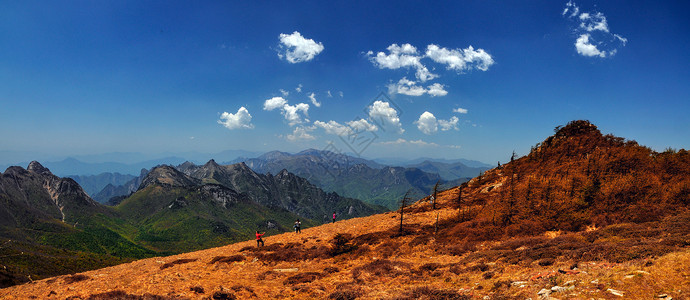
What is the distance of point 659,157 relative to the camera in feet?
97.6

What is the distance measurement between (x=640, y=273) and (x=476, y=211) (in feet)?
71.2

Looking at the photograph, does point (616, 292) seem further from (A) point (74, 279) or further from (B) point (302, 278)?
(A) point (74, 279)

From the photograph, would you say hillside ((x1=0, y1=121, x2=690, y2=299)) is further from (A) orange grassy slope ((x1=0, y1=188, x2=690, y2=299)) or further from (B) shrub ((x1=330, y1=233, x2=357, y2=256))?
(B) shrub ((x1=330, y1=233, x2=357, y2=256))

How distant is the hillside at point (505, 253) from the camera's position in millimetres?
12312

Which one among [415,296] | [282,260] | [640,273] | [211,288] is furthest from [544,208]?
[211,288]

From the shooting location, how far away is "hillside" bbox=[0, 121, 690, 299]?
12312 millimetres

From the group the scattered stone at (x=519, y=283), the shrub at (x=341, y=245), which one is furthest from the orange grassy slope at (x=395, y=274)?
the shrub at (x=341, y=245)

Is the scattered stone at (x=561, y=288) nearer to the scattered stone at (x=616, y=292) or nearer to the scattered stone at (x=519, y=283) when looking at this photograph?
the scattered stone at (x=616, y=292)

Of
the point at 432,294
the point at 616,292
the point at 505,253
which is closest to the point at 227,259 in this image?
the point at 432,294

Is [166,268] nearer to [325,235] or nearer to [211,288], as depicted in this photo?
[211,288]

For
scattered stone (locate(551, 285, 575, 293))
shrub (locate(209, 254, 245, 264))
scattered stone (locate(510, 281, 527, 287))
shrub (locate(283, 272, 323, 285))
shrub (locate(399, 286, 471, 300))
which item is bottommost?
shrub (locate(209, 254, 245, 264))

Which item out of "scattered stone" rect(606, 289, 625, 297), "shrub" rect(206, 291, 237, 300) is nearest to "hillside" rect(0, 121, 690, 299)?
"scattered stone" rect(606, 289, 625, 297)

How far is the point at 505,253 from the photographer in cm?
1884

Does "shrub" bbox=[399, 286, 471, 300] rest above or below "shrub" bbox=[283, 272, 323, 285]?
above
